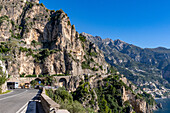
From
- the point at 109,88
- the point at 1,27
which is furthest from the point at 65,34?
the point at 109,88

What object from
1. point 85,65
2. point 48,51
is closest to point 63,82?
point 48,51

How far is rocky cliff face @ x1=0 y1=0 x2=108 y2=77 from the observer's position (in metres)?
65.2

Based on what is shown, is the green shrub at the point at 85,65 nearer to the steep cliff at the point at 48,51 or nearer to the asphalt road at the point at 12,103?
the steep cliff at the point at 48,51

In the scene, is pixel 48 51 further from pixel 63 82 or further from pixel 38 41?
pixel 63 82

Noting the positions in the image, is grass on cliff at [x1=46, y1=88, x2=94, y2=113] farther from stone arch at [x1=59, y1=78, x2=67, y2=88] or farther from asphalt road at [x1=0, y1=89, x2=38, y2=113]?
stone arch at [x1=59, y1=78, x2=67, y2=88]

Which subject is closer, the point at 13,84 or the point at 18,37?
the point at 13,84

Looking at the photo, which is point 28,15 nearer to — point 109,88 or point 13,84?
point 13,84

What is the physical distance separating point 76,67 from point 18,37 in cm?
3827

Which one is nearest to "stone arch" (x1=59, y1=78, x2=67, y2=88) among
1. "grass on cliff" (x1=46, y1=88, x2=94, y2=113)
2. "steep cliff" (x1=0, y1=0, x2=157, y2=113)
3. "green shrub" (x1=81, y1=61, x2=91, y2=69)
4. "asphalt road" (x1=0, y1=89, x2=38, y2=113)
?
"steep cliff" (x1=0, y1=0, x2=157, y2=113)

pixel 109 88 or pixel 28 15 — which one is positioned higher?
pixel 28 15

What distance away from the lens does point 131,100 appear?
7988cm

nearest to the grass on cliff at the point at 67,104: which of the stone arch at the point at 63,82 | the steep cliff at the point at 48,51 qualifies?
the steep cliff at the point at 48,51

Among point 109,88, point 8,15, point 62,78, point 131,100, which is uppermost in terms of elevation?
point 8,15

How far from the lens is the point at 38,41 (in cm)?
8194
